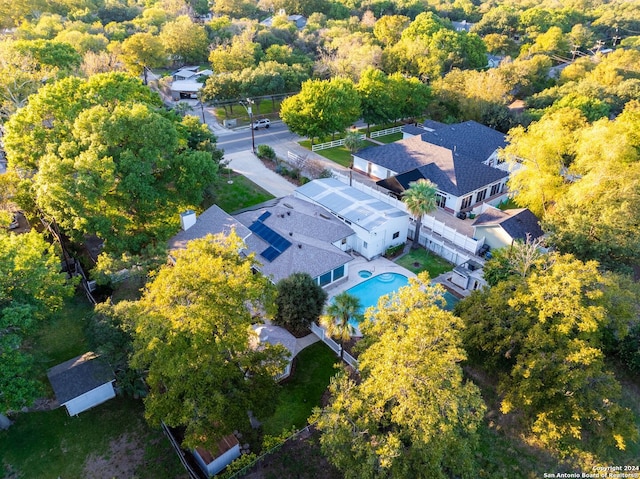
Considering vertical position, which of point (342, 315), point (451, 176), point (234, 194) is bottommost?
point (234, 194)

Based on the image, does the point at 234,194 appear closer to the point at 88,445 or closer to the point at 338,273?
the point at 338,273

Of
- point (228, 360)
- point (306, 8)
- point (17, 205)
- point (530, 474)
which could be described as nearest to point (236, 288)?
point (228, 360)

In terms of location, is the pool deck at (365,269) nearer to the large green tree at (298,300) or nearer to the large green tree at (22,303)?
the large green tree at (298,300)

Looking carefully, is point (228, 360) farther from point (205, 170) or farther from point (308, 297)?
point (205, 170)

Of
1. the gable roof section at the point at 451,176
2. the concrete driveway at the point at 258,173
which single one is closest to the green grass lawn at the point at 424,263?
the gable roof section at the point at 451,176

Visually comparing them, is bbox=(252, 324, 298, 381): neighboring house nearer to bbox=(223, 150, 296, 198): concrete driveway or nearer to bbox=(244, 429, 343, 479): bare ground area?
bbox=(244, 429, 343, 479): bare ground area

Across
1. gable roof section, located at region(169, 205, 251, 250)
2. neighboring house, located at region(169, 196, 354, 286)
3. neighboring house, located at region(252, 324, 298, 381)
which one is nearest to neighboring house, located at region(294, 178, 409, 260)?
neighboring house, located at region(169, 196, 354, 286)

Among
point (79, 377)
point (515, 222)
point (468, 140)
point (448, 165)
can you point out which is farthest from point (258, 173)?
point (79, 377)
